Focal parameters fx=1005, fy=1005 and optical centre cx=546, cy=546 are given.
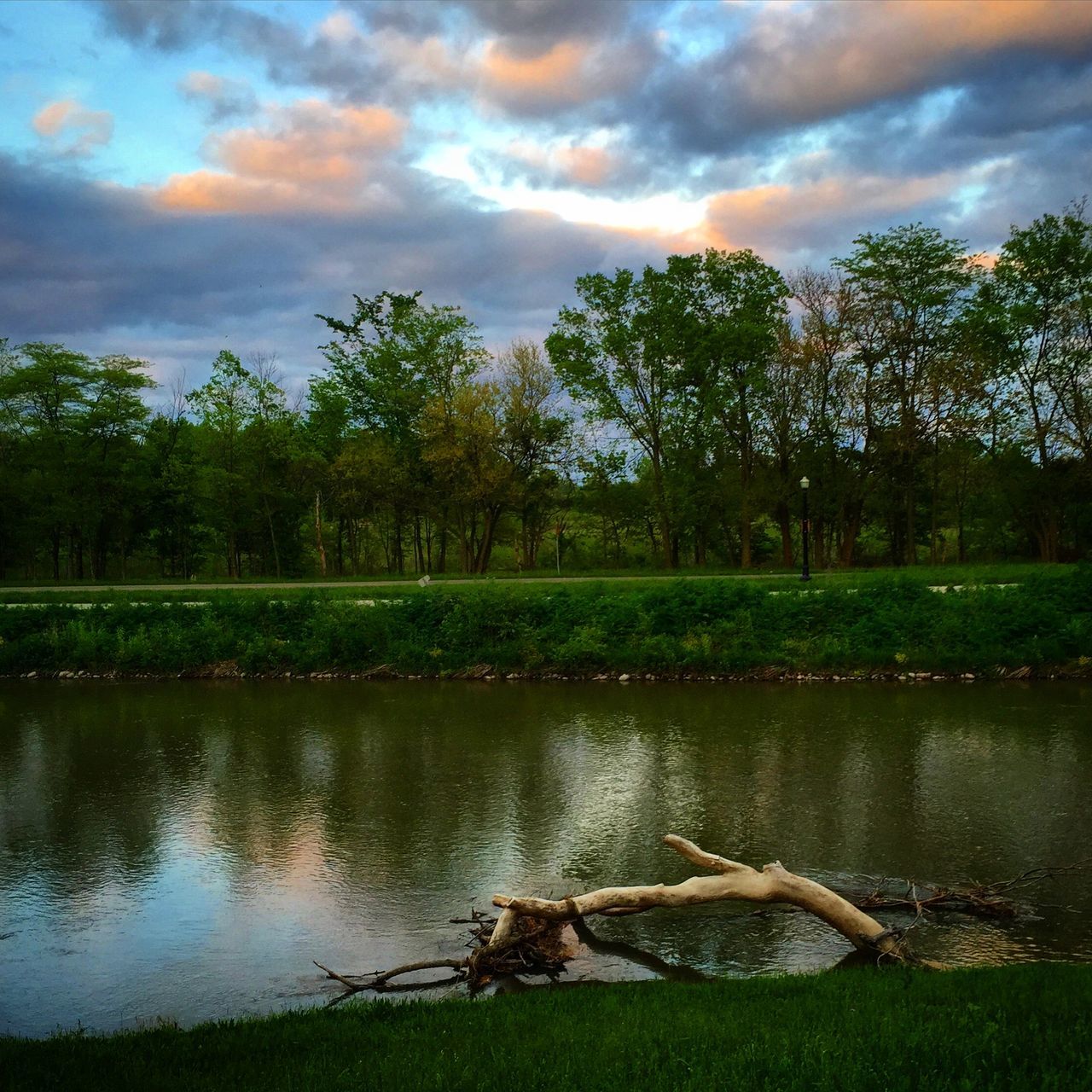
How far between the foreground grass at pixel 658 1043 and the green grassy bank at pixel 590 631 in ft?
52.3

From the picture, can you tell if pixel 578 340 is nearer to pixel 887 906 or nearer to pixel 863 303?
pixel 863 303

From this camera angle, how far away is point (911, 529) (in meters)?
39.0

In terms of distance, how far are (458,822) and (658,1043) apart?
21.2 ft

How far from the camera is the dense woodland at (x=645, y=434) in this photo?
1547 inches

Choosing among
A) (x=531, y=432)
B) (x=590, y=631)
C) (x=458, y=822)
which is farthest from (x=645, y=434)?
(x=458, y=822)

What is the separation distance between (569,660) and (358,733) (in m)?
6.87

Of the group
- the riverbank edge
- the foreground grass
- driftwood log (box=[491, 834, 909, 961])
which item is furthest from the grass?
the foreground grass

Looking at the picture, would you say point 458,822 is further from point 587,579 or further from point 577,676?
point 587,579

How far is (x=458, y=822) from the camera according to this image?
455 inches

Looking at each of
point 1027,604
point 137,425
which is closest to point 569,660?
point 1027,604

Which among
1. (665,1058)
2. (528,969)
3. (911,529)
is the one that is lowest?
(528,969)

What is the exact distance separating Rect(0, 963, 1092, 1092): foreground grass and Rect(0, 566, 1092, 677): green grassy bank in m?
15.9

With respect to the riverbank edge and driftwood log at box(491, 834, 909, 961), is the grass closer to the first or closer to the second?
the riverbank edge

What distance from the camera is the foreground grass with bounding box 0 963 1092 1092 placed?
483cm
